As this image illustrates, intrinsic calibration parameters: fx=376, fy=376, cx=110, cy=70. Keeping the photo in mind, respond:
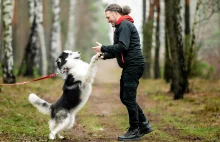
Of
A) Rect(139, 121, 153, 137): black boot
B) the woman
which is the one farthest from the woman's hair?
Rect(139, 121, 153, 137): black boot

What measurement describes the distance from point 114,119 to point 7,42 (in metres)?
5.63

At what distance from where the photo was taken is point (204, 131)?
8219 millimetres

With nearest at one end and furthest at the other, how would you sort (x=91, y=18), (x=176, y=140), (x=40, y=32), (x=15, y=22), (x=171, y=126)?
(x=176, y=140)
(x=171, y=126)
(x=40, y=32)
(x=15, y=22)
(x=91, y=18)

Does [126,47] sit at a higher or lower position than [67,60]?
higher

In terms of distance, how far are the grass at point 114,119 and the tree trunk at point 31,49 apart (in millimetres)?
5129

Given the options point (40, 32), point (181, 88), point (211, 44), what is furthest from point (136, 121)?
point (211, 44)

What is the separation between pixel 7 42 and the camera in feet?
44.4

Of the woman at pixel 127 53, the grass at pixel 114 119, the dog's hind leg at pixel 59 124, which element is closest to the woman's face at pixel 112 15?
the woman at pixel 127 53

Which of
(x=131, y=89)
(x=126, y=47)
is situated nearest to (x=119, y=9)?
(x=126, y=47)

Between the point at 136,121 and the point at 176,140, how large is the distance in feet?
2.96

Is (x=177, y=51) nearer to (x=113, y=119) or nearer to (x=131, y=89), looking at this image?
(x=113, y=119)

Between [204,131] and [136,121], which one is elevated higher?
[136,121]

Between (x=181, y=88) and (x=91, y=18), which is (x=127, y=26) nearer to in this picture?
(x=181, y=88)

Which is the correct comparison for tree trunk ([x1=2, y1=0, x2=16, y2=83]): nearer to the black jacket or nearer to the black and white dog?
the black and white dog
